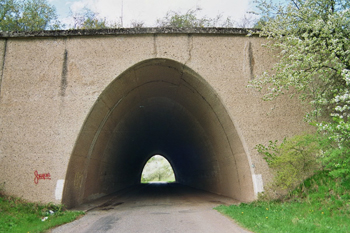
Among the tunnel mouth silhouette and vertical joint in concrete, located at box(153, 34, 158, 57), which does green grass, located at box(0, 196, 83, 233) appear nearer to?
the tunnel mouth silhouette

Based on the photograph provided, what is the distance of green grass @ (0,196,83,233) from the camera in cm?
601

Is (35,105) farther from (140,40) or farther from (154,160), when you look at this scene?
(154,160)

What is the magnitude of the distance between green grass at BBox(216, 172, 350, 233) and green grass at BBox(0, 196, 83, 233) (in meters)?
4.44

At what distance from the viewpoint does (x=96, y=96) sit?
8742 mm

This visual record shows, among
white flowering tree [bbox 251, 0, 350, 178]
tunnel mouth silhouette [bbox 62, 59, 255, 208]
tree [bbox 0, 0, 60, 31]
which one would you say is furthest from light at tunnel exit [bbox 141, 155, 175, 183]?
white flowering tree [bbox 251, 0, 350, 178]

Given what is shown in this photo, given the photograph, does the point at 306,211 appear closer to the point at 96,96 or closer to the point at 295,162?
the point at 295,162

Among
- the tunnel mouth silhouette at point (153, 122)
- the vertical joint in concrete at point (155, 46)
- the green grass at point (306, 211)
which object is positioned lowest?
the green grass at point (306, 211)

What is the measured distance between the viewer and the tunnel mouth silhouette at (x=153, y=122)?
9.14 meters

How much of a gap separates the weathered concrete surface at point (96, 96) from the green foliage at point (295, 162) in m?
0.59

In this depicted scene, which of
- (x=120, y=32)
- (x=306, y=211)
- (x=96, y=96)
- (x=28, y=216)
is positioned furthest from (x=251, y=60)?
(x=28, y=216)

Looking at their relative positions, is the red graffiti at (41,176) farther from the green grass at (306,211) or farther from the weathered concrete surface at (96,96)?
the green grass at (306,211)

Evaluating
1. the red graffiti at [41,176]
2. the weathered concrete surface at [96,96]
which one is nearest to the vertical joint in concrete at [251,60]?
the weathered concrete surface at [96,96]

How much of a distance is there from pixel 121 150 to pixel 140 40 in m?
7.69

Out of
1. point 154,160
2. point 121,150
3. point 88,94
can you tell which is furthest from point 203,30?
point 154,160
